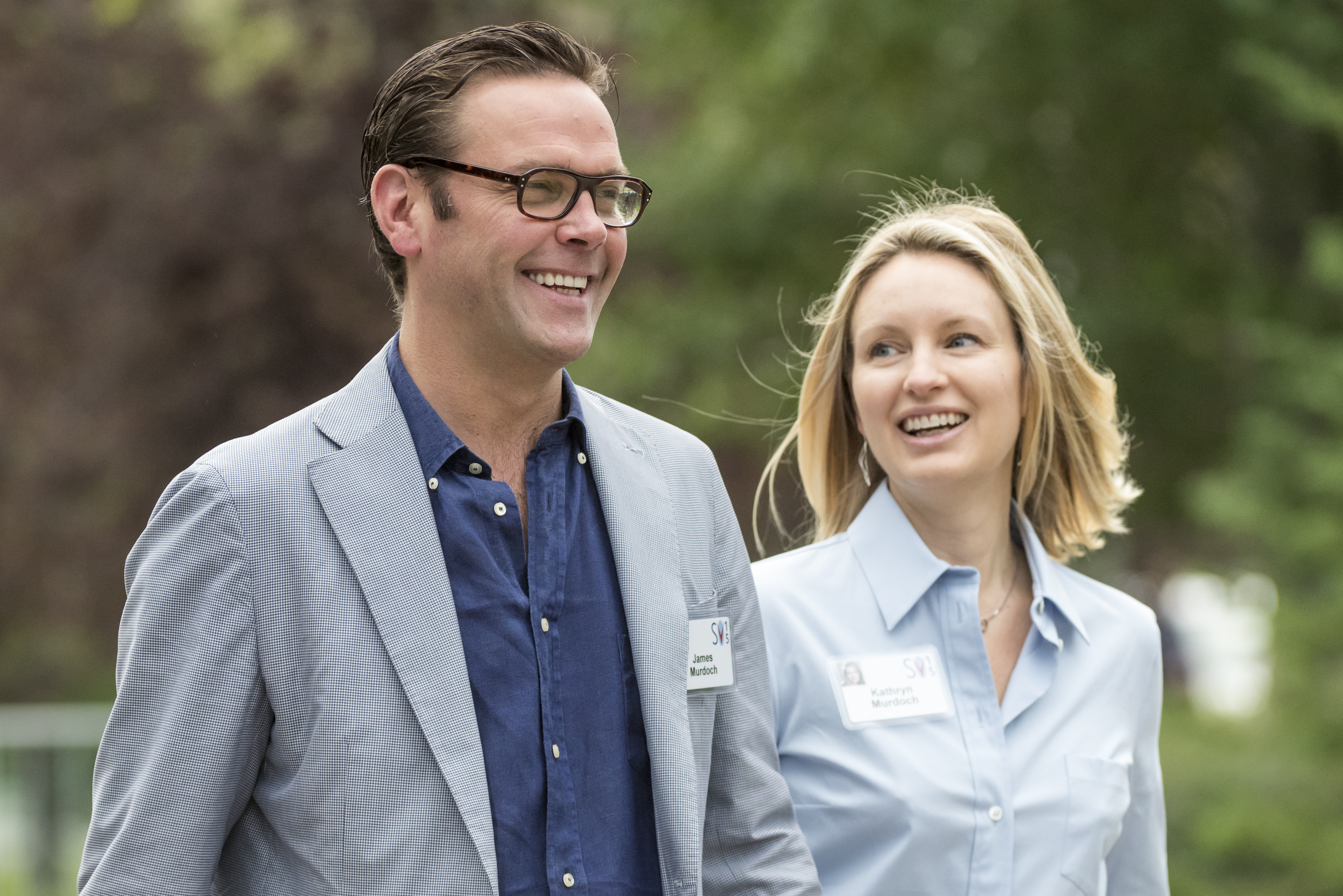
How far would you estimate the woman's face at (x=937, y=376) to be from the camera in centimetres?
296

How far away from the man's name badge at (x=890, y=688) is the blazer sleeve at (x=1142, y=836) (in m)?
0.45

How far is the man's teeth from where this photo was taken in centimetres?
297

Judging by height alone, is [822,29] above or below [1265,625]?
above

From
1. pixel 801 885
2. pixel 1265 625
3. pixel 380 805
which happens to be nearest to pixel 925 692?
pixel 801 885

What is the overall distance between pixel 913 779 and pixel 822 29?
581 cm

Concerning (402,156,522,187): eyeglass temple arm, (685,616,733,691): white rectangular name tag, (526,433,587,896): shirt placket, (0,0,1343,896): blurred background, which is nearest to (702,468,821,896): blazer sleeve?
(685,616,733,691): white rectangular name tag

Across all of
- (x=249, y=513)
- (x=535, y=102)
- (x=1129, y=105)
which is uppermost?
(x=1129, y=105)

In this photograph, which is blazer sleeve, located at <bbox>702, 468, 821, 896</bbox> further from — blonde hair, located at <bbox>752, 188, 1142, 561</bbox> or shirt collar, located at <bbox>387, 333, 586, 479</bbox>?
blonde hair, located at <bbox>752, 188, 1142, 561</bbox>

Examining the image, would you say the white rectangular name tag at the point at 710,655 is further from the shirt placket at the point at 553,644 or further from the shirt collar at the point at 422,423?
the shirt collar at the point at 422,423

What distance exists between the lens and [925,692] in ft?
9.58

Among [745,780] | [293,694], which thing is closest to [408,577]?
[293,694]

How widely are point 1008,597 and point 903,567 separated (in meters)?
0.29

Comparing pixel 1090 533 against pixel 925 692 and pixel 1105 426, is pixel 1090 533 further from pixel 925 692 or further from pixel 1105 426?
pixel 925 692

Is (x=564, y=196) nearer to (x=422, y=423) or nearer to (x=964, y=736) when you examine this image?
(x=422, y=423)
